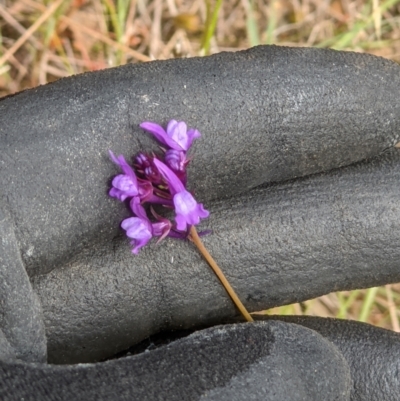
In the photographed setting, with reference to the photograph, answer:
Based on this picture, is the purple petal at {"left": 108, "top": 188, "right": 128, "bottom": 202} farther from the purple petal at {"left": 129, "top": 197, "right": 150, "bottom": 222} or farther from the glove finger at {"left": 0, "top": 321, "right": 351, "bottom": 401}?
the glove finger at {"left": 0, "top": 321, "right": 351, "bottom": 401}

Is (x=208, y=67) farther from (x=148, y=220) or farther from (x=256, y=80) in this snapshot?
(x=148, y=220)

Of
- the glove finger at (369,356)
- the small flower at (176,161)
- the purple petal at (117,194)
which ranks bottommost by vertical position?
the glove finger at (369,356)

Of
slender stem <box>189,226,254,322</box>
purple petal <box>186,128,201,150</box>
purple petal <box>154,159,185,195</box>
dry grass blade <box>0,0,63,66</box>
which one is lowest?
slender stem <box>189,226,254,322</box>

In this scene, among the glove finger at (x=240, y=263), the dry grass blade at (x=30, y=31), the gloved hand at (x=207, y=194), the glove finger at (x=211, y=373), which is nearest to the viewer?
the glove finger at (x=211, y=373)

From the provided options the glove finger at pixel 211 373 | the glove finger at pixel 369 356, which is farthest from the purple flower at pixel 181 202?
the glove finger at pixel 369 356

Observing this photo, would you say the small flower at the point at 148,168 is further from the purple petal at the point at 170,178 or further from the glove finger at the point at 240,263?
the glove finger at the point at 240,263

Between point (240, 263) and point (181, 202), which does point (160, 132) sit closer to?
point (181, 202)

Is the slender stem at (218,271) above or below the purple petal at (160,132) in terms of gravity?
below

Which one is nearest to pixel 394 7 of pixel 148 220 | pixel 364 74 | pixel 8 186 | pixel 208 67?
pixel 364 74

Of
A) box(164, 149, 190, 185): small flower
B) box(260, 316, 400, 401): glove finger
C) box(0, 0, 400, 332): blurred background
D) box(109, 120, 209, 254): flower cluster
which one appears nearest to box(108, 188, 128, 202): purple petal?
box(109, 120, 209, 254): flower cluster
